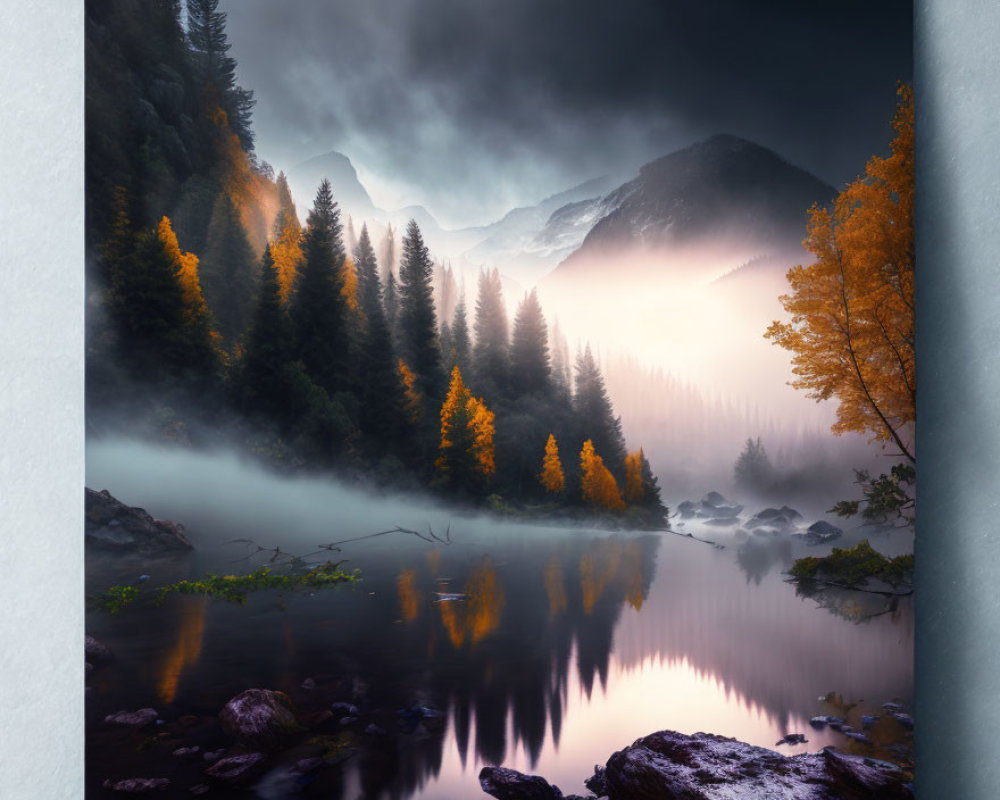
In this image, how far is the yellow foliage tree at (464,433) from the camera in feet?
9.71

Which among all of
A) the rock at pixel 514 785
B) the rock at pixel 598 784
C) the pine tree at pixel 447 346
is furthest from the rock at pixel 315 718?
the pine tree at pixel 447 346

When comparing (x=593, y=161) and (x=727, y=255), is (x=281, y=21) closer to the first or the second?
(x=593, y=161)

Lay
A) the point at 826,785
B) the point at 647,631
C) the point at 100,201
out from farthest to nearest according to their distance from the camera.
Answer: the point at 647,631, the point at 100,201, the point at 826,785

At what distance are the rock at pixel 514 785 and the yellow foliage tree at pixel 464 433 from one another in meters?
1.27

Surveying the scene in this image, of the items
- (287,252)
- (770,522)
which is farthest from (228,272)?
(770,522)

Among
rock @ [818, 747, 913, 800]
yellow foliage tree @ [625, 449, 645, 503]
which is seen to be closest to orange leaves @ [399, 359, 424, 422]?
yellow foliage tree @ [625, 449, 645, 503]

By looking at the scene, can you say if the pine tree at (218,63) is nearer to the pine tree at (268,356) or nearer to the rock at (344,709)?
the pine tree at (268,356)

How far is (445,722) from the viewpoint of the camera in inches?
89.9

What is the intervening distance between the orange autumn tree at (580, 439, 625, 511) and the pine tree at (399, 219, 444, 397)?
815mm

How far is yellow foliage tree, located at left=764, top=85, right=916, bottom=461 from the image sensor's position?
8.46ft

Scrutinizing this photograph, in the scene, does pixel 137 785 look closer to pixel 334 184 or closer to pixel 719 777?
pixel 719 777
